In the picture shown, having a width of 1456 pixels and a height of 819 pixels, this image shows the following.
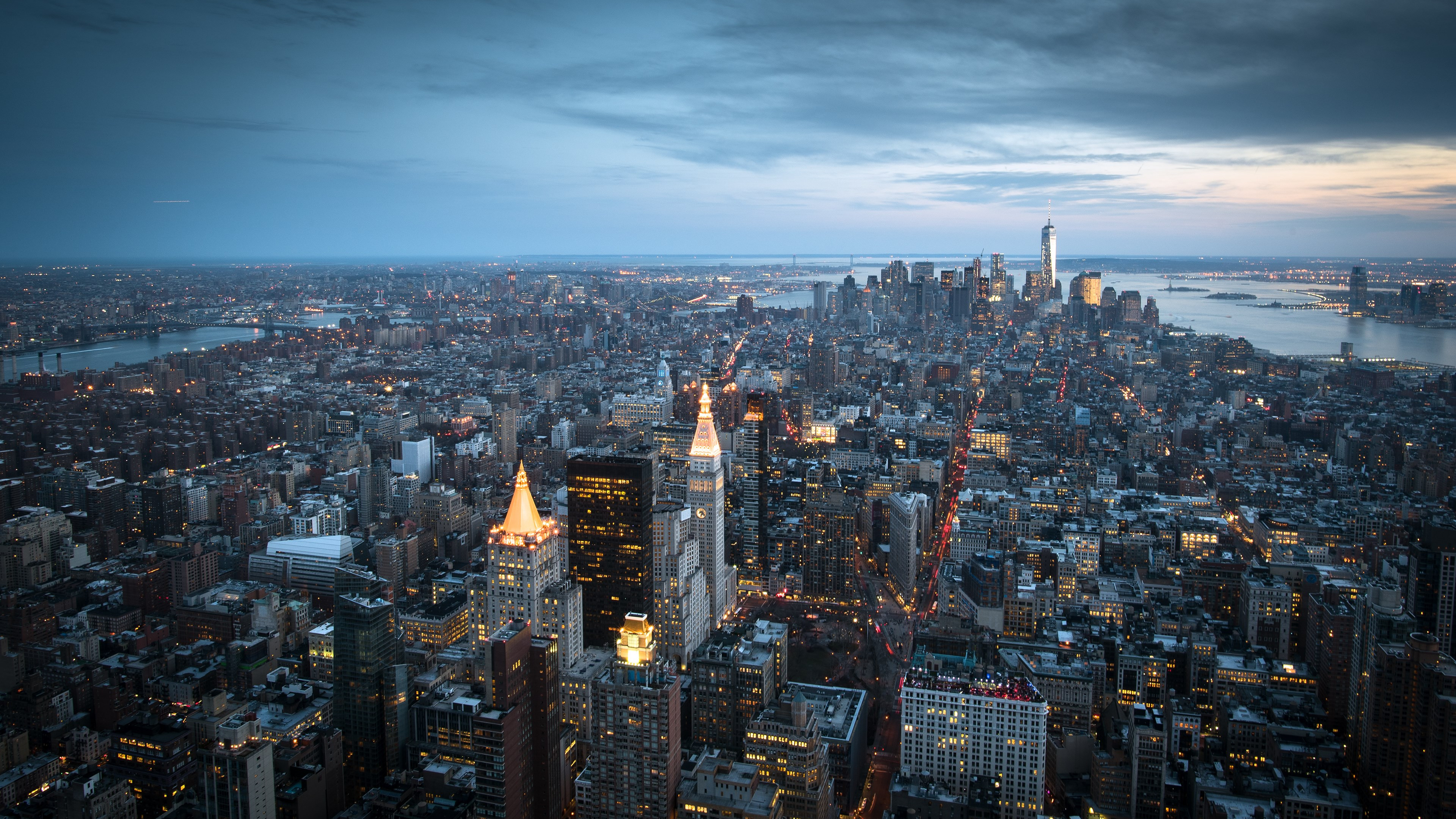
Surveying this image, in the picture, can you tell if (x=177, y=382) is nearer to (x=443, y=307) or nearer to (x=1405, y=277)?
(x=443, y=307)

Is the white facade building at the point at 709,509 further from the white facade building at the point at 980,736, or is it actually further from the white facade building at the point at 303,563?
the white facade building at the point at 303,563

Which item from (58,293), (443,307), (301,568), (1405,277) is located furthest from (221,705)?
(443,307)

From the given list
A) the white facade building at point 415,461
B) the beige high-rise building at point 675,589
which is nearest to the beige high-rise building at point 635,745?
the beige high-rise building at point 675,589

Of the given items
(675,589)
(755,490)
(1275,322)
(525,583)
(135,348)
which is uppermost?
(1275,322)

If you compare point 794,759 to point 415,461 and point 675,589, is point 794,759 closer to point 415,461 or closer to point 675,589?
point 675,589

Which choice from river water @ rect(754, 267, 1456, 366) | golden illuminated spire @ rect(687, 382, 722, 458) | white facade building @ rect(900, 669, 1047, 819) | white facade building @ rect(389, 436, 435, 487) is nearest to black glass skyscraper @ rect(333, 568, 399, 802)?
white facade building @ rect(900, 669, 1047, 819)

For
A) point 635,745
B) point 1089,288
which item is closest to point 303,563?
point 635,745
